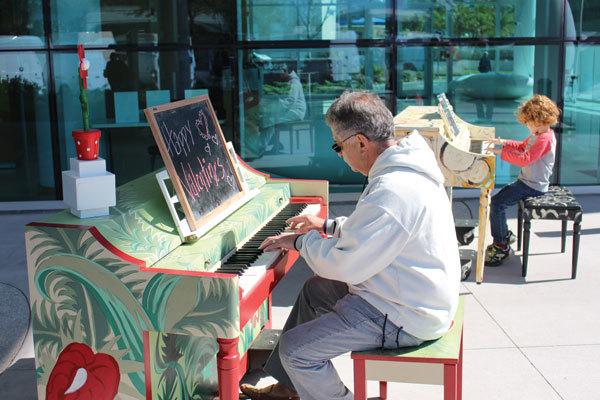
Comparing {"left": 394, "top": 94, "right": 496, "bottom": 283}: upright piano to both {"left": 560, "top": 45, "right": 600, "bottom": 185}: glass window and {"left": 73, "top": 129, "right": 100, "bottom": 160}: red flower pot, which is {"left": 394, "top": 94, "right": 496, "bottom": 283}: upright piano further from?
{"left": 560, "top": 45, "right": 600, "bottom": 185}: glass window

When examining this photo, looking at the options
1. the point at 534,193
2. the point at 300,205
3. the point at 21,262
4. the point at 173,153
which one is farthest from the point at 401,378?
the point at 21,262

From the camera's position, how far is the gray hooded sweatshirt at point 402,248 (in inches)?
113

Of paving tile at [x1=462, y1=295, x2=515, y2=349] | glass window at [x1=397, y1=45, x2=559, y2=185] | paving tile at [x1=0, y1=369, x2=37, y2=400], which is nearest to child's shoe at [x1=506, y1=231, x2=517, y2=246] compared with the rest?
paving tile at [x1=462, y1=295, x2=515, y2=349]

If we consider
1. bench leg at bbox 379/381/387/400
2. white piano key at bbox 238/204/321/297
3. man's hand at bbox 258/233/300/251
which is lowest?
bench leg at bbox 379/381/387/400

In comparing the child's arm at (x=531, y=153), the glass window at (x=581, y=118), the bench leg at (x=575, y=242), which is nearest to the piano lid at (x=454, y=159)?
the child's arm at (x=531, y=153)

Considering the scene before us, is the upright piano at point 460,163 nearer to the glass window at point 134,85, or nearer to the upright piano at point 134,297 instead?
the upright piano at point 134,297

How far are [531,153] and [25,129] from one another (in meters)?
5.36

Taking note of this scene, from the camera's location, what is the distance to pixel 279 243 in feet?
11.0

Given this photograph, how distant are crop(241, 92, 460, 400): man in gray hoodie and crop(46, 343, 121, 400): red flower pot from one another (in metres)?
0.67

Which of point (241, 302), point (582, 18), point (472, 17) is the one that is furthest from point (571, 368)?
point (582, 18)

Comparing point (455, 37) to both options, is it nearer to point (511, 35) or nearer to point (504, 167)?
point (511, 35)

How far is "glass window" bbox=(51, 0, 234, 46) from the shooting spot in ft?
27.2

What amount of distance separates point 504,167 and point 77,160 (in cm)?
654

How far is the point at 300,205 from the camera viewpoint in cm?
440
